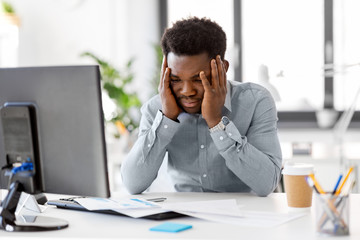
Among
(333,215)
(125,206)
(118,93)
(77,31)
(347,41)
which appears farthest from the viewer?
(77,31)

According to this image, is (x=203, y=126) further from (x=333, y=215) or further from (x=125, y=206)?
(x=333, y=215)

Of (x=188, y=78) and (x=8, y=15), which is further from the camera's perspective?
(x=8, y=15)

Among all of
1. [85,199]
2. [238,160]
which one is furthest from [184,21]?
[85,199]

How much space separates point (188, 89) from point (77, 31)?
10.1 ft

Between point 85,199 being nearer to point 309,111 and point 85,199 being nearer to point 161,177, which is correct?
point 161,177

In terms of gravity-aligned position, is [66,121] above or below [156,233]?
above

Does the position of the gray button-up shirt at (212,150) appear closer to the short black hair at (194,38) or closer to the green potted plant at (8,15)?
the short black hair at (194,38)

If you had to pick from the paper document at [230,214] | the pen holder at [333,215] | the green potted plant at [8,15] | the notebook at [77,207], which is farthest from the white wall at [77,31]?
the pen holder at [333,215]

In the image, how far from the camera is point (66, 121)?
4.45 feet

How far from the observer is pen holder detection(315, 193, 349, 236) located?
1243 mm

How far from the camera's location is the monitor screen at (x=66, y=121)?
1333 millimetres

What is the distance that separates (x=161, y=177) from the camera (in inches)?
80.7

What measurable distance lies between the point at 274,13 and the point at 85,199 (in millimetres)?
3391

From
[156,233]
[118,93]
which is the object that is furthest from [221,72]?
[118,93]
